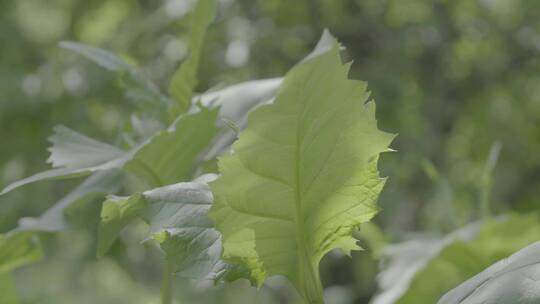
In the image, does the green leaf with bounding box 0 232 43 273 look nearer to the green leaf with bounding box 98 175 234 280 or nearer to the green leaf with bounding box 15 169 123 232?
the green leaf with bounding box 15 169 123 232

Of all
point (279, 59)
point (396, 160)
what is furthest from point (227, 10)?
point (396, 160)

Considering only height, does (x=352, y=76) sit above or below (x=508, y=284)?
above

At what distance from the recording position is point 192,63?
487 millimetres

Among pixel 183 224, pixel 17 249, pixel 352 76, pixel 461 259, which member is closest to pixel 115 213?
pixel 183 224

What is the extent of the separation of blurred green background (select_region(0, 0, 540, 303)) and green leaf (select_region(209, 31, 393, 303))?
6.21 feet

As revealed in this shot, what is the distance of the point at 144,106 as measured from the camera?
0.56 m

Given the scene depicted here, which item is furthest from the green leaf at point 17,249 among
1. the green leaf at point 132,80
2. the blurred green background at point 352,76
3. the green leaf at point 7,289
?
the blurred green background at point 352,76

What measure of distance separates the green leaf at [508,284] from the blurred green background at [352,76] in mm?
1944

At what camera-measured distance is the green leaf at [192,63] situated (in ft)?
1.49

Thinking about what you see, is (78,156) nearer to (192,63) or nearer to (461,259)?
(192,63)

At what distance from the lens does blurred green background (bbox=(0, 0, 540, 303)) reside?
235 cm

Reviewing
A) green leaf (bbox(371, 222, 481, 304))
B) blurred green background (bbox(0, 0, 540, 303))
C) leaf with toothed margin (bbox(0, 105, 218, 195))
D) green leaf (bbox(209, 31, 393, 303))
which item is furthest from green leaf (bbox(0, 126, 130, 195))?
blurred green background (bbox(0, 0, 540, 303))

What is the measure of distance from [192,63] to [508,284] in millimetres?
246

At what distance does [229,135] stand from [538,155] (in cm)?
276
